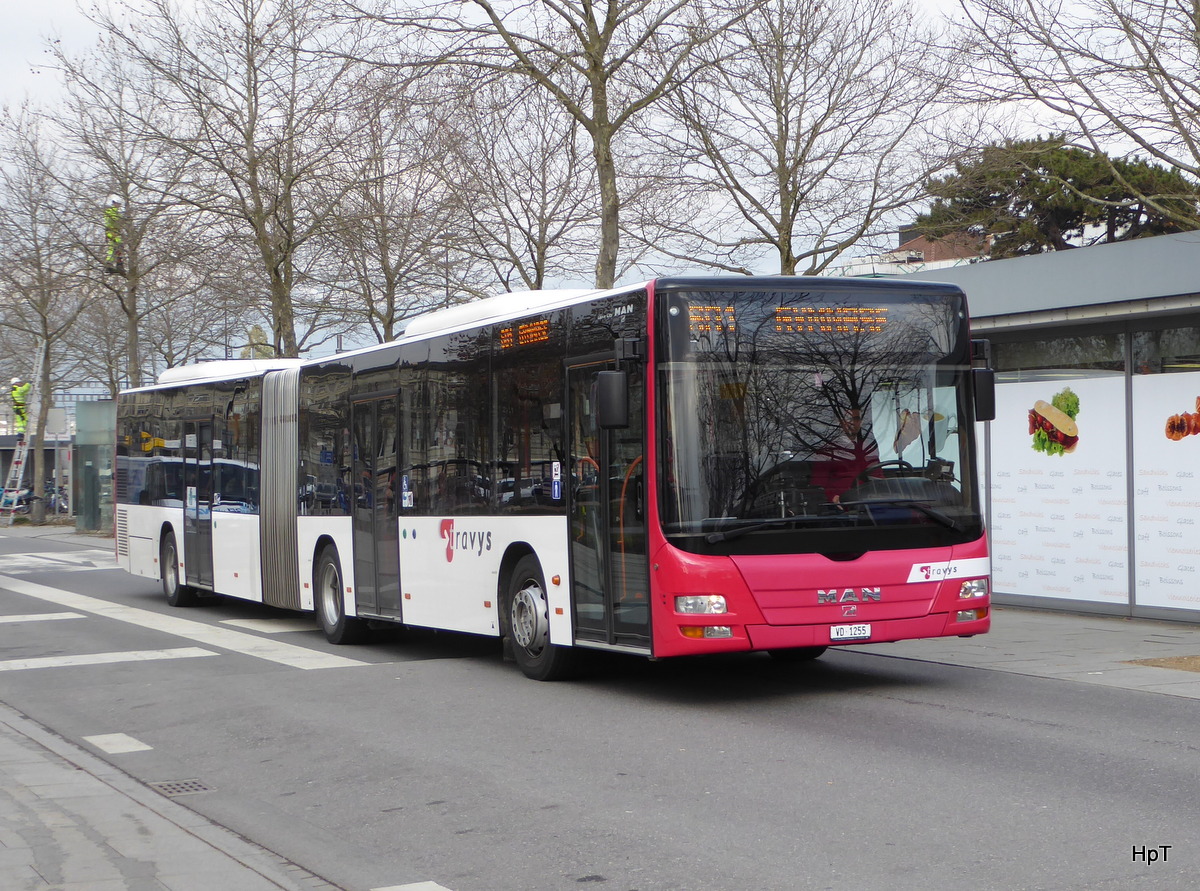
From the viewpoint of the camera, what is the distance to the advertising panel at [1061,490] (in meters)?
15.7

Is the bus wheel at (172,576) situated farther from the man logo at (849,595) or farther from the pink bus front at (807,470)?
the man logo at (849,595)

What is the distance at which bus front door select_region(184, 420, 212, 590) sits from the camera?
18844mm

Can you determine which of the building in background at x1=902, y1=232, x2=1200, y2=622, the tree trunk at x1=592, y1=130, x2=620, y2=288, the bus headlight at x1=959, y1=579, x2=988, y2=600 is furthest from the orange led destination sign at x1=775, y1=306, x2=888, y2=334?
the tree trunk at x1=592, y1=130, x2=620, y2=288

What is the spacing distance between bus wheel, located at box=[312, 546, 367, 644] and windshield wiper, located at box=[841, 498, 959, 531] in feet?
21.8

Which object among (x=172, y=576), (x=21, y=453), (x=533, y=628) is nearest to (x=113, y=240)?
(x=172, y=576)

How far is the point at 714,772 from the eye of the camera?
25.2ft

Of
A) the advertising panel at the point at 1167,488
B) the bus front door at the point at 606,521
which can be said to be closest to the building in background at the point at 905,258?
the advertising panel at the point at 1167,488

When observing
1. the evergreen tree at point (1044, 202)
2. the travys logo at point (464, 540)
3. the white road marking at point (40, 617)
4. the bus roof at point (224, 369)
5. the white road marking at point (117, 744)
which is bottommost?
the white road marking at point (117, 744)

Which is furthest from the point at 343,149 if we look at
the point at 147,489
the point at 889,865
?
the point at 889,865

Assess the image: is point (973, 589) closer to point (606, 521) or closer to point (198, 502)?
point (606, 521)

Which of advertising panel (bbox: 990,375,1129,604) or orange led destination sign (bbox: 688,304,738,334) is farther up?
orange led destination sign (bbox: 688,304,738,334)

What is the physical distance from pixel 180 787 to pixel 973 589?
5593mm

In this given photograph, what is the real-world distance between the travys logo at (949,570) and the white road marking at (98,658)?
7231 millimetres

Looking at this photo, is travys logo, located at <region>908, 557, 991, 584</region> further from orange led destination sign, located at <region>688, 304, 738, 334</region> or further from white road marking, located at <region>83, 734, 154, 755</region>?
white road marking, located at <region>83, 734, 154, 755</region>
